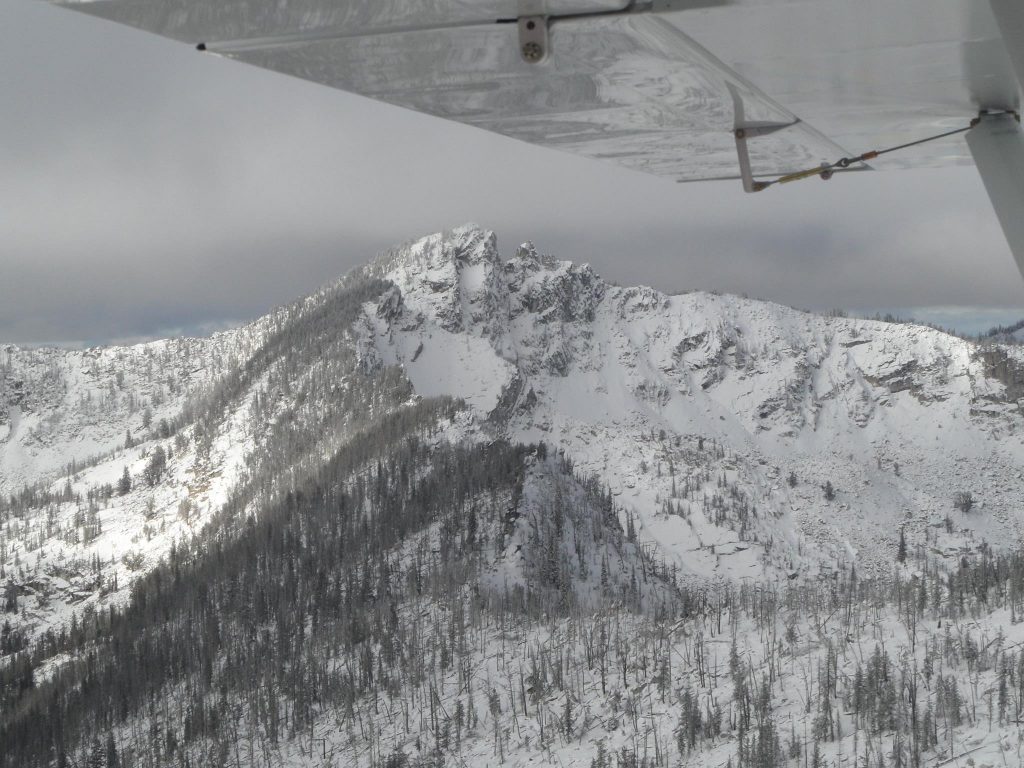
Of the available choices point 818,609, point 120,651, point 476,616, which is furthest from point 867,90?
point 120,651

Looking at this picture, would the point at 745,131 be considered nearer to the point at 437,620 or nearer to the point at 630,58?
the point at 630,58

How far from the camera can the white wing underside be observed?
8.84ft

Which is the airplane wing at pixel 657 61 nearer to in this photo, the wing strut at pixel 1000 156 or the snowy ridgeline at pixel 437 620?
the wing strut at pixel 1000 156

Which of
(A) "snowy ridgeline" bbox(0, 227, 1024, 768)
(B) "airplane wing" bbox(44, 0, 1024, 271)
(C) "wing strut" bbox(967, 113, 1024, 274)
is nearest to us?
(B) "airplane wing" bbox(44, 0, 1024, 271)

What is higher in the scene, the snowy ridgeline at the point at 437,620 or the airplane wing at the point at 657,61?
the airplane wing at the point at 657,61

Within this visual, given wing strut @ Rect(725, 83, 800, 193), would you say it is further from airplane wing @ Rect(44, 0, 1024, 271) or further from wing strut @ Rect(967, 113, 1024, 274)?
wing strut @ Rect(967, 113, 1024, 274)

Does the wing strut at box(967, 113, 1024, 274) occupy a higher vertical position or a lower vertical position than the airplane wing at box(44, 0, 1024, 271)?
lower

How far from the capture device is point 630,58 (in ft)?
9.80

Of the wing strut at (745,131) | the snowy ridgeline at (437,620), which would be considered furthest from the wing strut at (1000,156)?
the snowy ridgeline at (437,620)

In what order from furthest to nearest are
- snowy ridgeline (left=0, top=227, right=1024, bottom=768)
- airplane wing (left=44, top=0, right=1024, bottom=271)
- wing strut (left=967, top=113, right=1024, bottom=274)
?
snowy ridgeline (left=0, top=227, right=1024, bottom=768) < wing strut (left=967, top=113, right=1024, bottom=274) < airplane wing (left=44, top=0, right=1024, bottom=271)

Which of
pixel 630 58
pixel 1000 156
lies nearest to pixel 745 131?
pixel 1000 156

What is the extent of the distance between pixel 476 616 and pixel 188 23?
39056 millimetres

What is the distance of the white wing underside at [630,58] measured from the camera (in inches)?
106

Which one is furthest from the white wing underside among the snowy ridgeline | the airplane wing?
the snowy ridgeline
